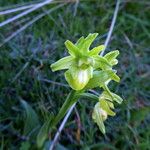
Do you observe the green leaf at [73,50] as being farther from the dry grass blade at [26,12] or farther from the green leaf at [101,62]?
the dry grass blade at [26,12]

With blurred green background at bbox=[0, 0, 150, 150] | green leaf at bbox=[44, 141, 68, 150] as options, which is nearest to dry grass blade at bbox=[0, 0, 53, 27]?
blurred green background at bbox=[0, 0, 150, 150]

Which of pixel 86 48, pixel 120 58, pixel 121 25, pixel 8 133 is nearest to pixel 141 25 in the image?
pixel 121 25

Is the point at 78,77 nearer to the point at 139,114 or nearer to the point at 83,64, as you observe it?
the point at 83,64

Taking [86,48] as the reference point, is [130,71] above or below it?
below

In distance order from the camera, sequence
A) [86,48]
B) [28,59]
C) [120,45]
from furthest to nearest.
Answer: [120,45] → [28,59] → [86,48]

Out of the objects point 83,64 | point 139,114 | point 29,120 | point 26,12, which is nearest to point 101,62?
point 83,64

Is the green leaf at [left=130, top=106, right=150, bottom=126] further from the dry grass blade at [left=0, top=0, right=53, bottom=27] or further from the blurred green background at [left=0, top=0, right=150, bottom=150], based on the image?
the dry grass blade at [left=0, top=0, right=53, bottom=27]

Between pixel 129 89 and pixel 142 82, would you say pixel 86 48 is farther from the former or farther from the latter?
pixel 142 82
